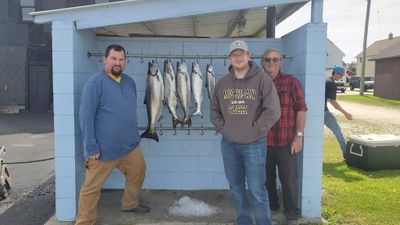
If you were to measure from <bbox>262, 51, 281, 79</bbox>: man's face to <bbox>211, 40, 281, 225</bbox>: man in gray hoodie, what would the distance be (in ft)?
1.83

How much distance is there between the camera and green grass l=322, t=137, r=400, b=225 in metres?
5.19

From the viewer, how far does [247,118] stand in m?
4.09

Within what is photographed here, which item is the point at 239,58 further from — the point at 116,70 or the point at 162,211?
the point at 162,211

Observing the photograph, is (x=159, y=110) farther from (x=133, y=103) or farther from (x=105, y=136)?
(x=105, y=136)

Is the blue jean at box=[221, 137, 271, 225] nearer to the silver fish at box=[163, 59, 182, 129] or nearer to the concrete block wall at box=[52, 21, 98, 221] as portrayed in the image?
the silver fish at box=[163, 59, 182, 129]

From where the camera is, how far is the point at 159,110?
16.9ft

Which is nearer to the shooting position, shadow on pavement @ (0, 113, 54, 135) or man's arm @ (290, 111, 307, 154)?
man's arm @ (290, 111, 307, 154)

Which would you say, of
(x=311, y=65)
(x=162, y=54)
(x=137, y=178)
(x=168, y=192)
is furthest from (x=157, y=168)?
(x=311, y=65)

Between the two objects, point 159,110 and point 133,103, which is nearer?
point 133,103

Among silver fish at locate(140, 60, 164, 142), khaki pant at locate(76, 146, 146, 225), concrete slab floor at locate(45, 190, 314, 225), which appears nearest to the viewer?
khaki pant at locate(76, 146, 146, 225)

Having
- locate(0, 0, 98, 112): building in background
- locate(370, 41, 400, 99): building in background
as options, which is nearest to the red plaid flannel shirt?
locate(0, 0, 98, 112): building in background

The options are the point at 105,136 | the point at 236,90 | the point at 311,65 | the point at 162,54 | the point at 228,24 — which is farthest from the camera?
the point at 228,24

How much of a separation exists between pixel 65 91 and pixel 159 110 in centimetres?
110

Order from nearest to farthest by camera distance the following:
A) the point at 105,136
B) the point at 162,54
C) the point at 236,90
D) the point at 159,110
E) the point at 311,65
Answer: the point at 236,90, the point at 105,136, the point at 311,65, the point at 159,110, the point at 162,54
